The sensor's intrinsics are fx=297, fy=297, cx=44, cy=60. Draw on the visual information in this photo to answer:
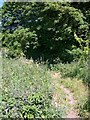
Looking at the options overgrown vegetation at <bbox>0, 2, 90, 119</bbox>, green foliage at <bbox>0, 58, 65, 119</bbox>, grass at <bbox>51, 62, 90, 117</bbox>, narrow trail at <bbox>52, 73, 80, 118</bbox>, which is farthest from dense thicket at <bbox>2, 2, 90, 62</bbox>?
green foliage at <bbox>0, 58, 65, 119</bbox>

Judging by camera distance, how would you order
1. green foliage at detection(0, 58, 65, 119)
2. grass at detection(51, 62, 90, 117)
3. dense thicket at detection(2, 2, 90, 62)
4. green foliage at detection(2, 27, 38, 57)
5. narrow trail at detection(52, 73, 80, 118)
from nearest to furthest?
1. green foliage at detection(0, 58, 65, 119)
2. narrow trail at detection(52, 73, 80, 118)
3. grass at detection(51, 62, 90, 117)
4. dense thicket at detection(2, 2, 90, 62)
5. green foliage at detection(2, 27, 38, 57)

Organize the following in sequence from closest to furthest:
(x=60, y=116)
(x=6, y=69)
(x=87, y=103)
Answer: (x=60, y=116) < (x=87, y=103) < (x=6, y=69)

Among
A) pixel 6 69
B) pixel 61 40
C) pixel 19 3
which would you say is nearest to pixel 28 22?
pixel 19 3

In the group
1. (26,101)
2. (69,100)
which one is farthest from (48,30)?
(26,101)

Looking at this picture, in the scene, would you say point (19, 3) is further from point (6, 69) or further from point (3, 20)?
point (6, 69)

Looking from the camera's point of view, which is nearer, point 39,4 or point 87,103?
point 87,103

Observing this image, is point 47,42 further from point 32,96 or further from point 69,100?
point 32,96

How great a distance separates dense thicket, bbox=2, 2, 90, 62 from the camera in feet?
25.2

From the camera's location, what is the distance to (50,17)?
788cm

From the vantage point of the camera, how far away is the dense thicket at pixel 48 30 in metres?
7.69

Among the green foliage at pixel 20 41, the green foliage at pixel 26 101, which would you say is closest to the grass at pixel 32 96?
the green foliage at pixel 26 101

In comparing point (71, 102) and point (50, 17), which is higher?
point (50, 17)

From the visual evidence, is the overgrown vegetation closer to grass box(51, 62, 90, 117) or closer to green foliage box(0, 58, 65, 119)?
grass box(51, 62, 90, 117)

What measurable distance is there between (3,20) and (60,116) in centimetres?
629
